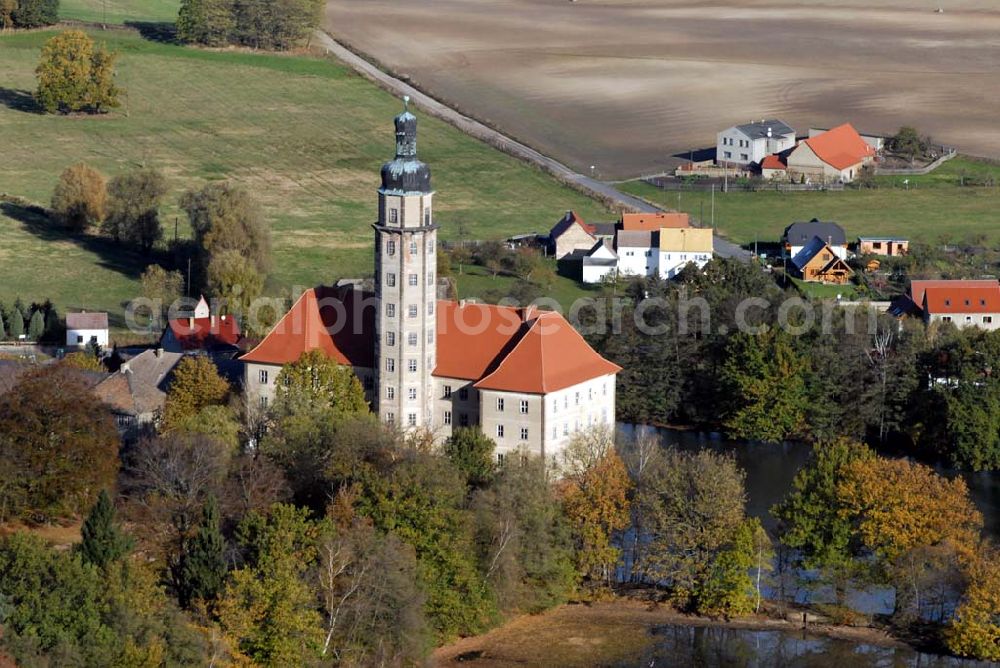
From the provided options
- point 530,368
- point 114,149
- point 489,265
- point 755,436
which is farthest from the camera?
point 114,149

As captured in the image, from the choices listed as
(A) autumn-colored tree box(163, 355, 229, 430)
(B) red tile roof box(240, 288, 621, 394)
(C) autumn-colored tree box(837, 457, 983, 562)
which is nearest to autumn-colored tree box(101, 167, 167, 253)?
(B) red tile roof box(240, 288, 621, 394)

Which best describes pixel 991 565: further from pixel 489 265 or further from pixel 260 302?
pixel 489 265

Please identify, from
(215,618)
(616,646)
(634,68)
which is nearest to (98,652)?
(215,618)

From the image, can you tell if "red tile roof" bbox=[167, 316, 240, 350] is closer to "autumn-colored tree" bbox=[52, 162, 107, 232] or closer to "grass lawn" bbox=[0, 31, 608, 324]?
"grass lawn" bbox=[0, 31, 608, 324]

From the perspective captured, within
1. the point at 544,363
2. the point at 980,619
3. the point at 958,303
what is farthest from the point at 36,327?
the point at 980,619

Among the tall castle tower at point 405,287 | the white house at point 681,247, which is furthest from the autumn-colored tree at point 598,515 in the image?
the white house at point 681,247
